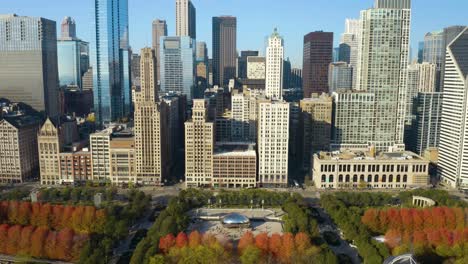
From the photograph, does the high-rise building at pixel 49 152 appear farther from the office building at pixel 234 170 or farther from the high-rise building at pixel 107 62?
the high-rise building at pixel 107 62

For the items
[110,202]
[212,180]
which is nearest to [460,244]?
[212,180]

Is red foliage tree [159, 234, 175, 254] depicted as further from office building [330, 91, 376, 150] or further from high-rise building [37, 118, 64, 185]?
office building [330, 91, 376, 150]

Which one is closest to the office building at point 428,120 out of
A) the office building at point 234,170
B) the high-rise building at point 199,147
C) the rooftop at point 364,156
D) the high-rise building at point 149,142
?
the rooftop at point 364,156

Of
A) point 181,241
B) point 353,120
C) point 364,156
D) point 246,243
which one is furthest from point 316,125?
point 181,241

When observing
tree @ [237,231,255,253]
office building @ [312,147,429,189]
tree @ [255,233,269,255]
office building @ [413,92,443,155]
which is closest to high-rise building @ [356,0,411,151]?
office building @ [413,92,443,155]

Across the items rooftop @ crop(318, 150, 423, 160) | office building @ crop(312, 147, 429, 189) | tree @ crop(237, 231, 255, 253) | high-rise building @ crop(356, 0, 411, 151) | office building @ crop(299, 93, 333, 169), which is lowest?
tree @ crop(237, 231, 255, 253)

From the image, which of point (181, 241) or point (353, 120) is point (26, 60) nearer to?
point (181, 241)

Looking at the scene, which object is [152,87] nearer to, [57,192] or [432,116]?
[57,192]
